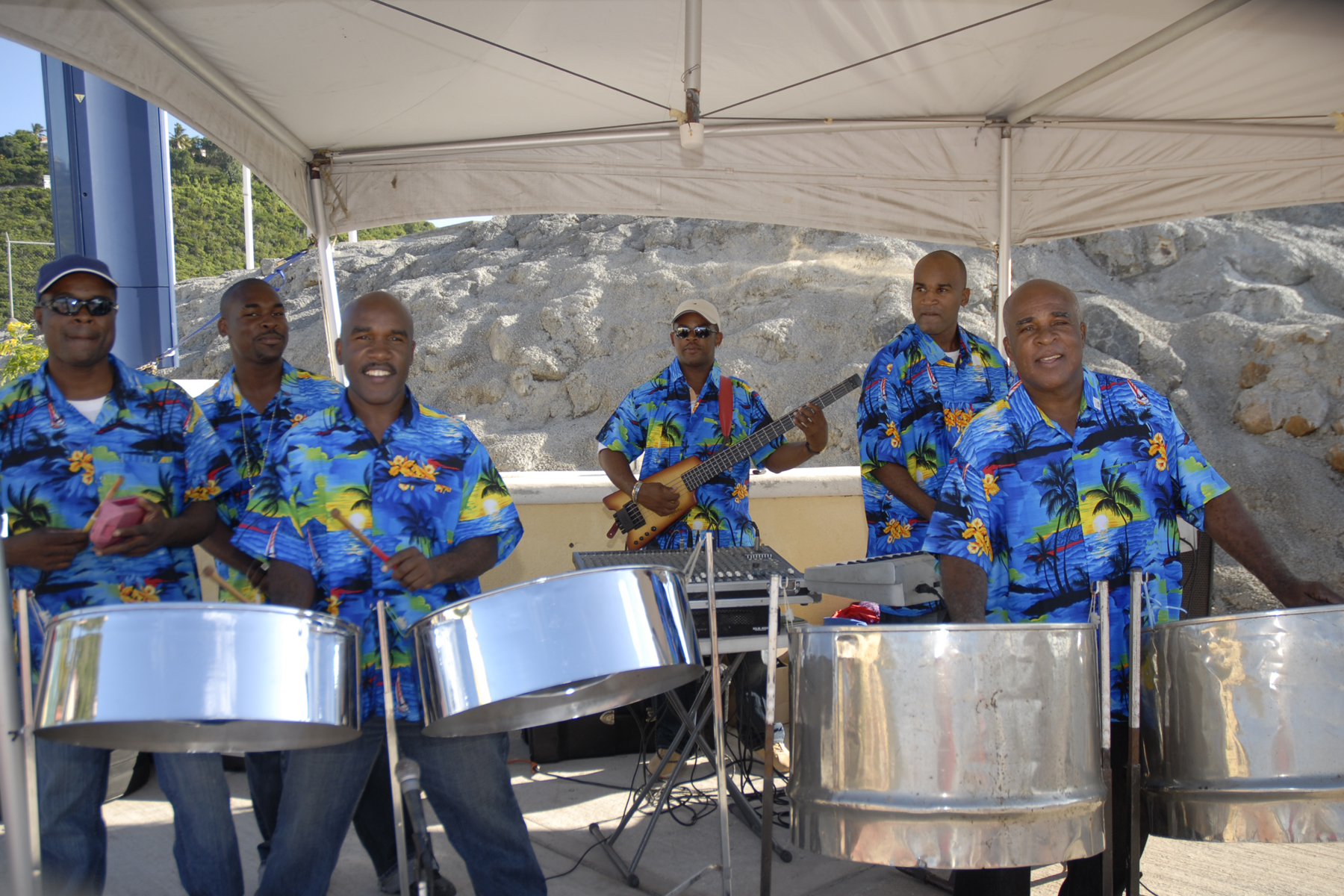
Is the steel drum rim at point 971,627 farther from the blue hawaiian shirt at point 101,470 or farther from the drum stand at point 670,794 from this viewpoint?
the blue hawaiian shirt at point 101,470

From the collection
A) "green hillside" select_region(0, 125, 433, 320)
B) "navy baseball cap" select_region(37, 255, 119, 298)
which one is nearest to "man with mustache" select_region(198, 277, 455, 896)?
"navy baseball cap" select_region(37, 255, 119, 298)

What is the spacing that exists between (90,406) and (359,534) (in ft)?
2.05

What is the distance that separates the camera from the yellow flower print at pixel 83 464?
171cm

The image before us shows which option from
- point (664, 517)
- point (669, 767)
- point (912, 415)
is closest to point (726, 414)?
point (664, 517)

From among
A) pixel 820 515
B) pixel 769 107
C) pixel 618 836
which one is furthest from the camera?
pixel 820 515

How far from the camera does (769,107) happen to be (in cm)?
283

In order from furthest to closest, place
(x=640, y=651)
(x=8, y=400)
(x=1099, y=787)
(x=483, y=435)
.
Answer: (x=483, y=435) → (x=8, y=400) → (x=640, y=651) → (x=1099, y=787)

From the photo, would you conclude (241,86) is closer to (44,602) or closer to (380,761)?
(44,602)

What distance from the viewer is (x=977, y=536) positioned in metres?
1.50

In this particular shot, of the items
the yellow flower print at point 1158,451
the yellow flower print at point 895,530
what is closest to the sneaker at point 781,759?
the yellow flower print at point 895,530

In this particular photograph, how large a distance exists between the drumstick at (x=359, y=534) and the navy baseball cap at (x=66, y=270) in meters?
0.65

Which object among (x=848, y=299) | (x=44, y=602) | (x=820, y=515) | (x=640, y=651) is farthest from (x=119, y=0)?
(x=848, y=299)

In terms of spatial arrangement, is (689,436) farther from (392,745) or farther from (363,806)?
(392,745)

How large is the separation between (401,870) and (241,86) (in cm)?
209
